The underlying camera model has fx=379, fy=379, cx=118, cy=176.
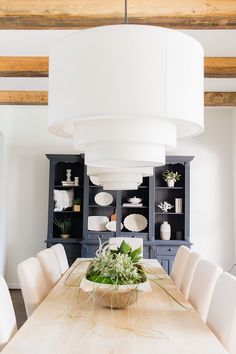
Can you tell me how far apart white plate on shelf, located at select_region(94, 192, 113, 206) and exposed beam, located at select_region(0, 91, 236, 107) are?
1544mm

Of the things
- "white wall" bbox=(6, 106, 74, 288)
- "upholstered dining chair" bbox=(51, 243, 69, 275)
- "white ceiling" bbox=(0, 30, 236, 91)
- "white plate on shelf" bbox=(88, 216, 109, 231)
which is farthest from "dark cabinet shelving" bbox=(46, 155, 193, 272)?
"white ceiling" bbox=(0, 30, 236, 91)

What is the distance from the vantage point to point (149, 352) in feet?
5.17

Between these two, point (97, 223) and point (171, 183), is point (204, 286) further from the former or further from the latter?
point (97, 223)

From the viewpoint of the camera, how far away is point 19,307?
15.3ft

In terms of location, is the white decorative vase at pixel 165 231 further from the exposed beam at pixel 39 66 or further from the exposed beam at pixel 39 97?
the exposed beam at pixel 39 66

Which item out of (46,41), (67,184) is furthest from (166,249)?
(46,41)

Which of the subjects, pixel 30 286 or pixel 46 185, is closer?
pixel 30 286

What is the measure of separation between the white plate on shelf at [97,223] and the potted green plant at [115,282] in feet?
9.97

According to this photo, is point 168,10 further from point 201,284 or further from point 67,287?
point 67,287

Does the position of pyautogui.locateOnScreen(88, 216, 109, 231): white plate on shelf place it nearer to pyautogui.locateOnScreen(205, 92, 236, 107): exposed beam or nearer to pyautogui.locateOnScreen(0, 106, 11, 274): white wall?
pyautogui.locateOnScreen(0, 106, 11, 274): white wall

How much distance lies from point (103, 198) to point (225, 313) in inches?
146

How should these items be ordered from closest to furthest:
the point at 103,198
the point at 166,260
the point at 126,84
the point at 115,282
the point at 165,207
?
the point at 126,84 < the point at 115,282 < the point at 166,260 < the point at 165,207 < the point at 103,198

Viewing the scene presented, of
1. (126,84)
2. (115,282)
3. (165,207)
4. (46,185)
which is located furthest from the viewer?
(46,185)

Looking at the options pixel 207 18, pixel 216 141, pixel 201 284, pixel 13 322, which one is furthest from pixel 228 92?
pixel 13 322
